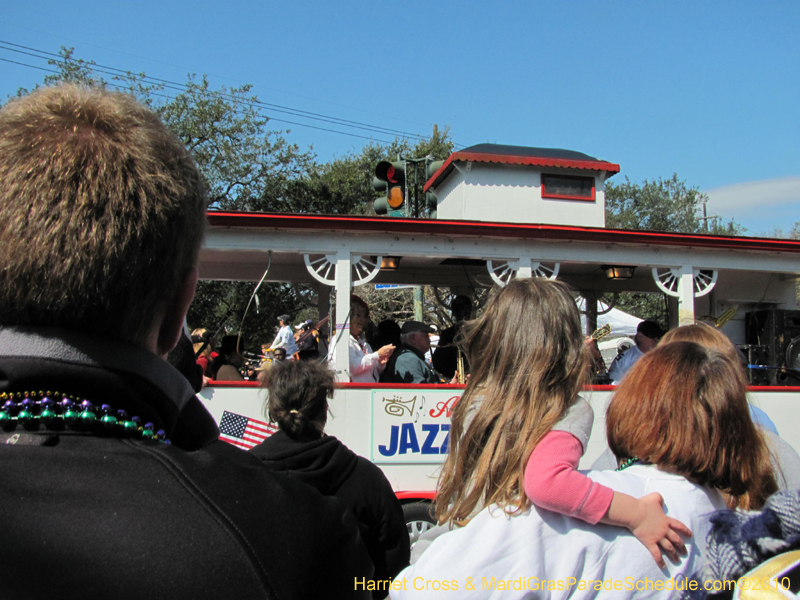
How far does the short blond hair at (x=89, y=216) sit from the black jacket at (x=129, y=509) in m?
0.05

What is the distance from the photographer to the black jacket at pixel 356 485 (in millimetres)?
2559

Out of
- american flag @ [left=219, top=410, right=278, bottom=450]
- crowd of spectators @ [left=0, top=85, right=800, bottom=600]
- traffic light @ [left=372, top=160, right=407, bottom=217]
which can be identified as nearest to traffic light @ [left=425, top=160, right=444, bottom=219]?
traffic light @ [left=372, top=160, right=407, bottom=217]

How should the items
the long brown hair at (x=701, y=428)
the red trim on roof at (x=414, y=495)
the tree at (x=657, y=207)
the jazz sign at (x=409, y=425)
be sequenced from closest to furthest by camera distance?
the long brown hair at (x=701, y=428)
the red trim on roof at (x=414, y=495)
the jazz sign at (x=409, y=425)
the tree at (x=657, y=207)

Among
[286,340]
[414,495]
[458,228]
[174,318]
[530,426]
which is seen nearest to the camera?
[174,318]

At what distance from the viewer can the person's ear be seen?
3.11 feet

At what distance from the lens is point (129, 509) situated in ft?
2.41

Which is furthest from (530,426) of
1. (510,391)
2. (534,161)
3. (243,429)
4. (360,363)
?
(534,161)

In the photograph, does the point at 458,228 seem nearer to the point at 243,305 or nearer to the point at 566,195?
the point at 566,195

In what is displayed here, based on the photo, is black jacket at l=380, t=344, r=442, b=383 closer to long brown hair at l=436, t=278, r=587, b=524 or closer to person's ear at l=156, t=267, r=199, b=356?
long brown hair at l=436, t=278, r=587, b=524

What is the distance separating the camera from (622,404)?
1.76m

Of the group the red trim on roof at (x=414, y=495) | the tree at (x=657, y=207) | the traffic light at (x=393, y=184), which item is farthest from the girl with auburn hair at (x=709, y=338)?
the tree at (x=657, y=207)

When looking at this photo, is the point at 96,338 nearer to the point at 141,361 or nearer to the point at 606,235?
the point at 141,361

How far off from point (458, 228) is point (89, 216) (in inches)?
228

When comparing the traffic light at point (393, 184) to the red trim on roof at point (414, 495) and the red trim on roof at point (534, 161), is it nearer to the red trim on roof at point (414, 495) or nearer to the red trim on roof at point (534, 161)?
the red trim on roof at point (534, 161)
